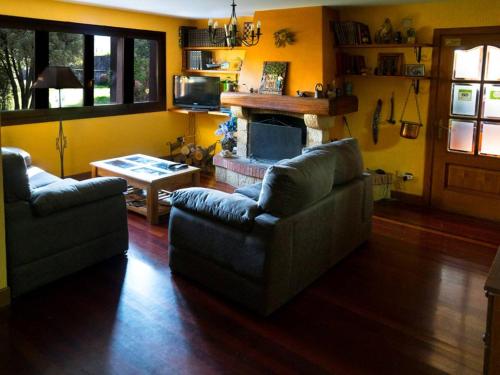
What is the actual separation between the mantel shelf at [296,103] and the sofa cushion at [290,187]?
2.02 m

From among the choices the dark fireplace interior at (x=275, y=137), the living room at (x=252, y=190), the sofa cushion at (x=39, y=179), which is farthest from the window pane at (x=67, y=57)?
the dark fireplace interior at (x=275, y=137)

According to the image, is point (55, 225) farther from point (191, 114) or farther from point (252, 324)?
point (191, 114)

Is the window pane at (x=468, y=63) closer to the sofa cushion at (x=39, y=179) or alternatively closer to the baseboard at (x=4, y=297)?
the sofa cushion at (x=39, y=179)

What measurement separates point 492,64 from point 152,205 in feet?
11.7

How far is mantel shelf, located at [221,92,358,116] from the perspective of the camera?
4922 mm

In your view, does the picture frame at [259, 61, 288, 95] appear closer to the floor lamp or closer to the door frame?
the door frame

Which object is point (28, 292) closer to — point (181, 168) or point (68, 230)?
point (68, 230)

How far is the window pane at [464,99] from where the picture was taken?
4672 millimetres

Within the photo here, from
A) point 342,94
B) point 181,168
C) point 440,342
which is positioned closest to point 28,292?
point 181,168

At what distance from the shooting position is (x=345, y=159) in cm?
358

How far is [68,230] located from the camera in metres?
3.15

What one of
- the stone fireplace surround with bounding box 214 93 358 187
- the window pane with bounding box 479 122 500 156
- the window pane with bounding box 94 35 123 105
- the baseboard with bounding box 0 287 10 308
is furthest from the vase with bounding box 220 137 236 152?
the baseboard with bounding box 0 287 10 308

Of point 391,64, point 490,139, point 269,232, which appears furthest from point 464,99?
point 269,232

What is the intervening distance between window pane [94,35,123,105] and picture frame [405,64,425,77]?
12.0 ft
